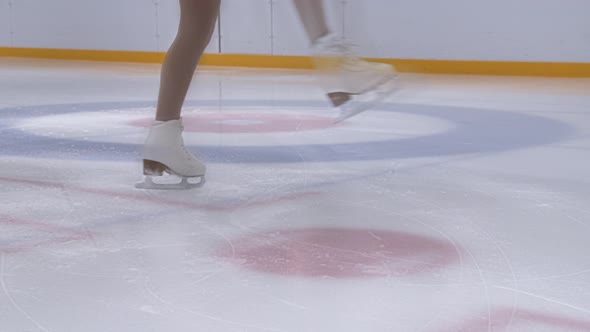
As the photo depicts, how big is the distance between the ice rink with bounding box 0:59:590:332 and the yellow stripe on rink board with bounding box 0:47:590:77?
254 centimetres

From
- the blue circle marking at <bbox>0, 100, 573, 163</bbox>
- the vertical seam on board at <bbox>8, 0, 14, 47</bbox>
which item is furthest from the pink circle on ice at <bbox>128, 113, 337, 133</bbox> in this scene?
the vertical seam on board at <bbox>8, 0, 14, 47</bbox>

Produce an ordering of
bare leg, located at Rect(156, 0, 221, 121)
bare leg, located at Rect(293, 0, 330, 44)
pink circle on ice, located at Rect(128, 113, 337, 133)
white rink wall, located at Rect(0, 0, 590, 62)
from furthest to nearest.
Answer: white rink wall, located at Rect(0, 0, 590, 62) < pink circle on ice, located at Rect(128, 113, 337, 133) < bare leg, located at Rect(156, 0, 221, 121) < bare leg, located at Rect(293, 0, 330, 44)

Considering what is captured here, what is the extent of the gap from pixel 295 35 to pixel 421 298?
617cm

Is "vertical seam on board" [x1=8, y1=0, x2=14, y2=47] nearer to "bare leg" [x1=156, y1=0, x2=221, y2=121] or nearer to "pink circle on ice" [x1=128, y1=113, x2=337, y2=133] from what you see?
"pink circle on ice" [x1=128, y1=113, x2=337, y2=133]

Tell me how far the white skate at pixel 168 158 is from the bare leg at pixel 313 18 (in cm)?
45

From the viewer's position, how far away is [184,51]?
2.10 meters

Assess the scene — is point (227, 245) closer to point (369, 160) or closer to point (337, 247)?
point (337, 247)

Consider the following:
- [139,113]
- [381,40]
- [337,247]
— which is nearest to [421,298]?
[337,247]

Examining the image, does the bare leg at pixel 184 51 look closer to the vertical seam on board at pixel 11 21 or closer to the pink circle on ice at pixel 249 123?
the pink circle on ice at pixel 249 123

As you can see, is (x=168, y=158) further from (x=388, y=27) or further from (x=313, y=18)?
(x=388, y=27)

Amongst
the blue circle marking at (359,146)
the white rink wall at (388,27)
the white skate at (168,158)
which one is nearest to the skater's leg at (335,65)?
the white skate at (168,158)

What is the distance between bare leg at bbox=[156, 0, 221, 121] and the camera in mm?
2068

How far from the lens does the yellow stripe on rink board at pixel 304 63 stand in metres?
6.23

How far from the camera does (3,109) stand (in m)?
4.12
